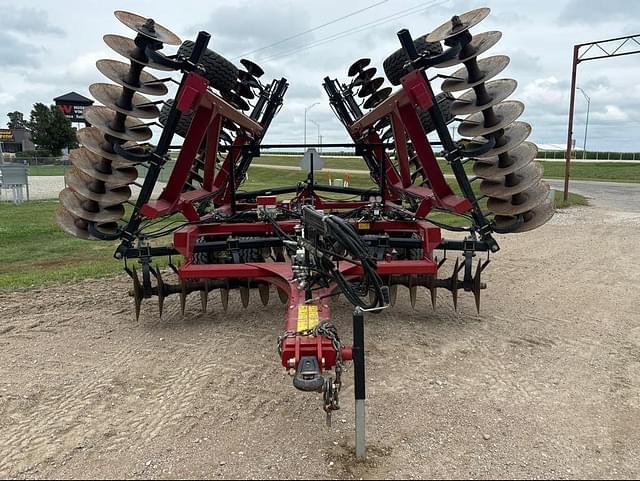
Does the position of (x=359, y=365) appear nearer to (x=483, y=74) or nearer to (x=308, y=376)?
(x=308, y=376)

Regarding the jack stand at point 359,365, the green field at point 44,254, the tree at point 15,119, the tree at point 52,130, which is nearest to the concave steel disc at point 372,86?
the green field at point 44,254

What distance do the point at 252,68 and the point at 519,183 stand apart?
13.4ft

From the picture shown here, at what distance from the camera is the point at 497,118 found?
4523 mm

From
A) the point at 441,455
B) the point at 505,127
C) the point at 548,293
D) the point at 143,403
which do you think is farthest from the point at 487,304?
the point at 143,403

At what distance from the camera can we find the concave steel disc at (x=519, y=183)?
4.63 meters

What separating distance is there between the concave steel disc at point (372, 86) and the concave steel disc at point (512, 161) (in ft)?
11.3

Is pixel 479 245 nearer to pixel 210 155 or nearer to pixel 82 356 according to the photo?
pixel 210 155

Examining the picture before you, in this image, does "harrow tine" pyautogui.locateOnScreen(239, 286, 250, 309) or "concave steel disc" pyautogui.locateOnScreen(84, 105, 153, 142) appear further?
"harrow tine" pyautogui.locateOnScreen(239, 286, 250, 309)

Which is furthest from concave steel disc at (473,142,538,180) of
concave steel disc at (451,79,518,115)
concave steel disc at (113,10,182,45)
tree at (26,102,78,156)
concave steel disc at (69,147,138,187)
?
tree at (26,102,78,156)

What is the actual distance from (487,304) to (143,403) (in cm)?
355

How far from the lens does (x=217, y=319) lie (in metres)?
5.03

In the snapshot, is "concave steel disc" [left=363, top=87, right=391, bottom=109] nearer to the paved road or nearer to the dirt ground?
the dirt ground

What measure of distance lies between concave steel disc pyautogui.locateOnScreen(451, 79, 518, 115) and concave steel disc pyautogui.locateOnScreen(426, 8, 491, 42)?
0.56 m

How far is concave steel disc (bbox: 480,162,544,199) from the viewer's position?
463 centimetres
